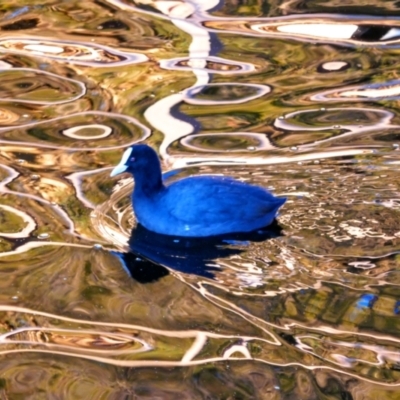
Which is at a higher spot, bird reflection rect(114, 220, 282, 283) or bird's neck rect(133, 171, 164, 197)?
bird's neck rect(133, 171, 164, 197)

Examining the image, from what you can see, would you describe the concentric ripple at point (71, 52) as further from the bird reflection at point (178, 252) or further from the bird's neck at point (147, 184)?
the bird reflection at point (178, 252)

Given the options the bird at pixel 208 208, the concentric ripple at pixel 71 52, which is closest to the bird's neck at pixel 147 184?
the bird at pixel 208 208

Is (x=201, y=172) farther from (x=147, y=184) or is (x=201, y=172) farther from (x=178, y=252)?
(x=178, y=252)

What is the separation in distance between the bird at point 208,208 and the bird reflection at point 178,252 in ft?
0.13

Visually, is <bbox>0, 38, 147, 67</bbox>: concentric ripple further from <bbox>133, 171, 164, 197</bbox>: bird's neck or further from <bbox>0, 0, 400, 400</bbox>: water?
<bbox>133, 171, 164, 197</bbox>: bird's neck

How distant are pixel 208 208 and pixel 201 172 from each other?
2.83 ft

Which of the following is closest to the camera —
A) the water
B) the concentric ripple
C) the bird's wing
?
the water

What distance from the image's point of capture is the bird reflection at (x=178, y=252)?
18.1 feet

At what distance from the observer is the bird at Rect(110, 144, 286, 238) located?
19.1ft

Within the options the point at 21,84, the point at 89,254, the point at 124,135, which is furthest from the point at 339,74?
the point at 89,254

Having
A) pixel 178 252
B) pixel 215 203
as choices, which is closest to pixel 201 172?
pixel 215 203

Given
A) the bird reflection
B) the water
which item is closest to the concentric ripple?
the water

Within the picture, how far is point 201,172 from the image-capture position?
6641mm

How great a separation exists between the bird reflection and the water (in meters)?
0.01
